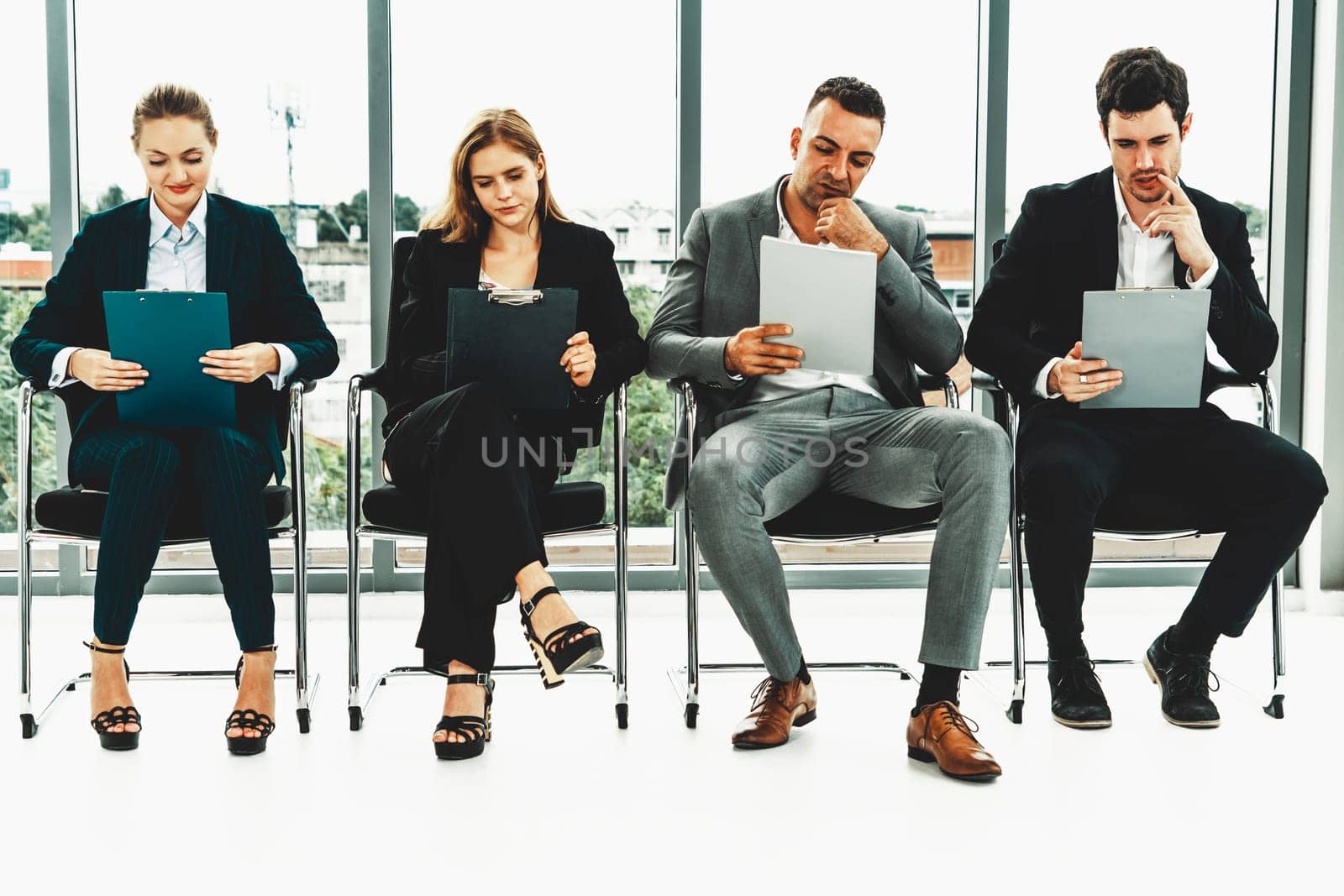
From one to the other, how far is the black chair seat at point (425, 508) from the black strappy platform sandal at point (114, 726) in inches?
21.9

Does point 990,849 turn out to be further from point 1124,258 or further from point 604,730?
point 1124,258

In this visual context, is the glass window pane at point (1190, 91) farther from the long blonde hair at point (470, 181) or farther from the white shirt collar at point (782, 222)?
the long blonde hair at point (470, 181)

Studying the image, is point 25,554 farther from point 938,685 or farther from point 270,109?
point 938,685

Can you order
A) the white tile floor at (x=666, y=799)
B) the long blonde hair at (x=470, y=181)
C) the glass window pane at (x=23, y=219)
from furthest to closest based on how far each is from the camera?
the glass window pane at (x=23, y=219) → the long blonde hair at (x=470, y=181) → the white tile floor at (x=666, y=799)

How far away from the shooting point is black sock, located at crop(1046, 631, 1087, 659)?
7.47ft

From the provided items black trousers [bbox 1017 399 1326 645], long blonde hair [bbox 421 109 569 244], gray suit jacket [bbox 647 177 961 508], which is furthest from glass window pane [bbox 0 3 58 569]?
black trousers [bbox 1017 399 1326 645]

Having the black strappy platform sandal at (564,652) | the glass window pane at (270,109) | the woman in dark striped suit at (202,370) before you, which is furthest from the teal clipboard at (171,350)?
the glass window pane at (270,109)

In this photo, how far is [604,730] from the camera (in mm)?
2268

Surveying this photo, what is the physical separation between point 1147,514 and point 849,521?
0.58 m

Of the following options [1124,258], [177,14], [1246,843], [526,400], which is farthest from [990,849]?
[177,14]

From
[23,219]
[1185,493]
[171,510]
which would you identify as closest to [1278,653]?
[1185,493]

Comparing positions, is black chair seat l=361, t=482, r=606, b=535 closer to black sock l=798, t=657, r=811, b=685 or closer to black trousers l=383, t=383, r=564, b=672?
black trousers l=383, t=383, r=564, b=672

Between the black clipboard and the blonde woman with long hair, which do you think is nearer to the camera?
the blonde woman with long hair

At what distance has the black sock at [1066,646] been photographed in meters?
2.28
